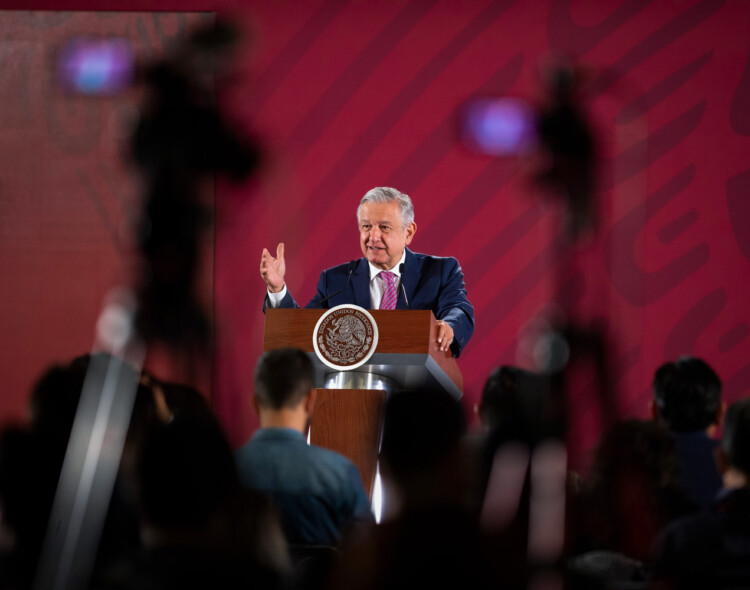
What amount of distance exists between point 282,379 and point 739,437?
100cm

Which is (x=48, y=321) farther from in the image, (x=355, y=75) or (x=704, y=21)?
(x=704, y=21)

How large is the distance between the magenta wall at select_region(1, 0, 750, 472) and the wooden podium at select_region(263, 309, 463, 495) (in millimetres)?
2221

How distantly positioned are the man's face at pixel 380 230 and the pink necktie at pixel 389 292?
0.17 feet

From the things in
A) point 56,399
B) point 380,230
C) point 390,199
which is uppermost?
point 390,199

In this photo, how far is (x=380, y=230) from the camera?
152 inches

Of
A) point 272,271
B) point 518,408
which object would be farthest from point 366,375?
point 518,408

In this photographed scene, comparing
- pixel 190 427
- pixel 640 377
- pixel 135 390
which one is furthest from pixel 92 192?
pixel 190 427

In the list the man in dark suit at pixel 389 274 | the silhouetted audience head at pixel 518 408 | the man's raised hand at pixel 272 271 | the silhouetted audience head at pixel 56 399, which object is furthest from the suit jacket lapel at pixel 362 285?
the silhouetted audience head at pixel 56 399

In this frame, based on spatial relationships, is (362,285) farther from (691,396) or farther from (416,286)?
(691,396)

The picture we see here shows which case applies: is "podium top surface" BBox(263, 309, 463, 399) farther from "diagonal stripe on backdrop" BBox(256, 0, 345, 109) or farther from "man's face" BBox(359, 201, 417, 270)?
"diagonal stripe on backdrop" BBox(256, 0, 345, 109)

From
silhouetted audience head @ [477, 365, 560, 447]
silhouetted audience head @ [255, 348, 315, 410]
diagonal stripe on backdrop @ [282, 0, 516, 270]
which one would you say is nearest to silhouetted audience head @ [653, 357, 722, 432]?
silhouetted audience head @ [477, 365, 560, 447]

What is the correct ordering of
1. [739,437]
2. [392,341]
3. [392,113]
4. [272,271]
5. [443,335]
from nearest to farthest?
[739,437] → [392,341] → [443,335] → [272,271] → [392,113]

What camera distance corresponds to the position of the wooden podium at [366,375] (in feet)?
9.24

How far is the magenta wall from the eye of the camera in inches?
208
